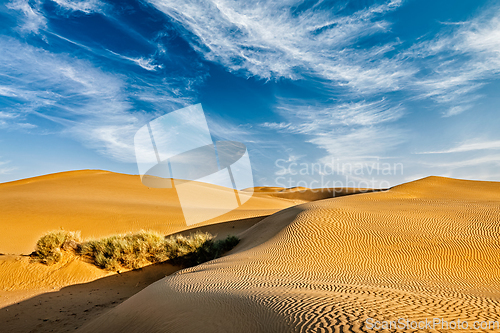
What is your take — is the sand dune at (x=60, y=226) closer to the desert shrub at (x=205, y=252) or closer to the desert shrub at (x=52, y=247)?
the desert shrub at (x=52, y=247)

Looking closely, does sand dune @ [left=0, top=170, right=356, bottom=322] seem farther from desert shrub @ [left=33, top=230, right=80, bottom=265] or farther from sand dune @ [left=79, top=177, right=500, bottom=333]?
sand dune @ [left=79, top=177, right=500, bottom=333]

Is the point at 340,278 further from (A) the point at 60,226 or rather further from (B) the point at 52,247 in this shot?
(A) the point at 60,226

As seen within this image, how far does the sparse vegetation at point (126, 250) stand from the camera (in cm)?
960

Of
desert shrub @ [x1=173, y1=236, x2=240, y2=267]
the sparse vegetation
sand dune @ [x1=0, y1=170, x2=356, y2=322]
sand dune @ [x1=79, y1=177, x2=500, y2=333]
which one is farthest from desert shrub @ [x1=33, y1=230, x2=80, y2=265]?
sand dune @ [x1=79, y1=177, x2=500, y2=333]

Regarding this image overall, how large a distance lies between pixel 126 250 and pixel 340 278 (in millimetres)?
8019

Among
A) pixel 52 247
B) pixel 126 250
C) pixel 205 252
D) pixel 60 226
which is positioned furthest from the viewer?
pixel 60 226

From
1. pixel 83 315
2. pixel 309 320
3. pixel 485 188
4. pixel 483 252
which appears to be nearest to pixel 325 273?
pixel 309 320

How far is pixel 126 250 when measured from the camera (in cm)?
1047

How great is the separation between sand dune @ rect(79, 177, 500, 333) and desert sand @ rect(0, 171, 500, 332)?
24mm

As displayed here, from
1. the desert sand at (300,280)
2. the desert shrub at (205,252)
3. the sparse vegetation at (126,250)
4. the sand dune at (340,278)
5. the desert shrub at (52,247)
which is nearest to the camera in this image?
the sand dune at (340,278)

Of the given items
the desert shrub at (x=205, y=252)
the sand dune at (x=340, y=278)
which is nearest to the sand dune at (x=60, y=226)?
the desert shrub at (x=205, y=252)

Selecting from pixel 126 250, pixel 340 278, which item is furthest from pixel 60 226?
pixel 340 278

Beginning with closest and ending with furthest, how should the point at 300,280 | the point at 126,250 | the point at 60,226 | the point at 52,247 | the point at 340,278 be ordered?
the point at 300,280 < the point at 340,278 < the point at 52,247 < the point at 126,250 < the point at 60,226

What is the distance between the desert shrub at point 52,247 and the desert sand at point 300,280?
0.97 feet
